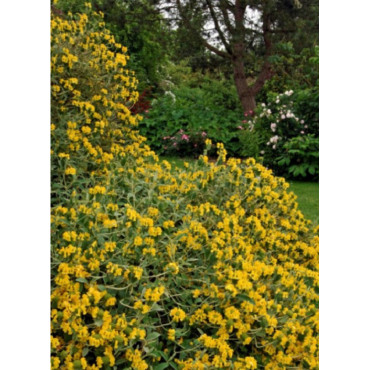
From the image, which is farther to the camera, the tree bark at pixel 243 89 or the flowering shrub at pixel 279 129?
the tree bark at pixel 243 89

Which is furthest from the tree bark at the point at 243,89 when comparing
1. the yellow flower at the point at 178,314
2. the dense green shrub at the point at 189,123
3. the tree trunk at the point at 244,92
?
the yellow flower at the point at 178,314

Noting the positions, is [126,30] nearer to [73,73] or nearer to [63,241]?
[73,73]

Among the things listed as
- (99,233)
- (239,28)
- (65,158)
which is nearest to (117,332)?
(99,233)

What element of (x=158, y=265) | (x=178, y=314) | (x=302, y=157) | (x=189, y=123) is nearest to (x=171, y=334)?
(x=178, y=314)

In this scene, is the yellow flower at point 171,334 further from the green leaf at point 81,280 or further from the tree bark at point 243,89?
the tree bark at point 243,89

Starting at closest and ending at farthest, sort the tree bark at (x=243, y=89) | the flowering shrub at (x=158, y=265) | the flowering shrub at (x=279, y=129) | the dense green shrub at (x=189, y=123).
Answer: the flowering shrub at (x=158, y=265), the flowering shrub at (x=279, y=129), the dense green shrub at (x=189, y=123), the tree bark at (x=243, y=89)

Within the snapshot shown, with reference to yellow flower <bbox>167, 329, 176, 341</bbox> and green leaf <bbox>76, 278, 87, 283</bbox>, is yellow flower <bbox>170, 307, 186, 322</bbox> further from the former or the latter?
green leaf <bbox>76, 278, 87, 283</bbox>

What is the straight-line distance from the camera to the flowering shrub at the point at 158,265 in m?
1.40

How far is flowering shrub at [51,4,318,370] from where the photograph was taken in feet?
4.60

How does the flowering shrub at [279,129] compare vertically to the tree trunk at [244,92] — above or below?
below

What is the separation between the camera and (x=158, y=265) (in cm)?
164

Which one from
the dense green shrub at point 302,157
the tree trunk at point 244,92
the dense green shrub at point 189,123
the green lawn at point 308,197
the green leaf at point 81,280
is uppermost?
the tree trunk at point 244,92

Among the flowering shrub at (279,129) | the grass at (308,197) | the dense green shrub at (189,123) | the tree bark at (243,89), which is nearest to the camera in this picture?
the grass at (308,197)
